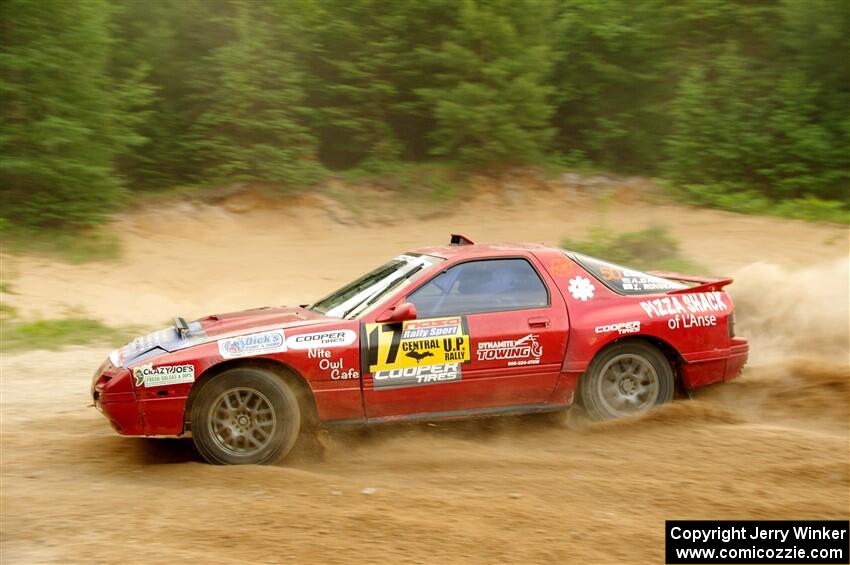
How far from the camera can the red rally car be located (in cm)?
600

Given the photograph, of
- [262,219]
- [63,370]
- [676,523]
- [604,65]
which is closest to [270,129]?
[262,219]

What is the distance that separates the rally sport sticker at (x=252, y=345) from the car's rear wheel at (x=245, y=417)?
0.12 m

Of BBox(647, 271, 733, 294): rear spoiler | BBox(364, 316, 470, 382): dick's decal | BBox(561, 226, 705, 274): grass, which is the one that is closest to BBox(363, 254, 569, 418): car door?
BBox(364, 316, 470, 382): dick's decal

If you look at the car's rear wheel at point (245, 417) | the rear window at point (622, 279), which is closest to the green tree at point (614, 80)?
the rear window at point (622, 279)

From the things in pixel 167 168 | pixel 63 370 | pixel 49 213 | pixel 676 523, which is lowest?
pixel 676 523

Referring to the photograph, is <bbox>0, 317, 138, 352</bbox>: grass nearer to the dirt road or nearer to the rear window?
the dirt road

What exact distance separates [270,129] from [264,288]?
16.4ft

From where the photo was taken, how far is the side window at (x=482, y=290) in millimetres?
6441

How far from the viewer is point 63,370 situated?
9219 millimetres

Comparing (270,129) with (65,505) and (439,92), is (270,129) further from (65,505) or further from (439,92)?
(65,505)

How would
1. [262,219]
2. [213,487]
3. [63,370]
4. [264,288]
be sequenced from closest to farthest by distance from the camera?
[213,487]
[63,370]
[264,288]
[262,219]

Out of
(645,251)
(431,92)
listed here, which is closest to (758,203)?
(645,251)

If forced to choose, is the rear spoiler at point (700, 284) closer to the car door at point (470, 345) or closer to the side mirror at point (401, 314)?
the car door at point (470, 345)

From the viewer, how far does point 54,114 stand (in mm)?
15031
